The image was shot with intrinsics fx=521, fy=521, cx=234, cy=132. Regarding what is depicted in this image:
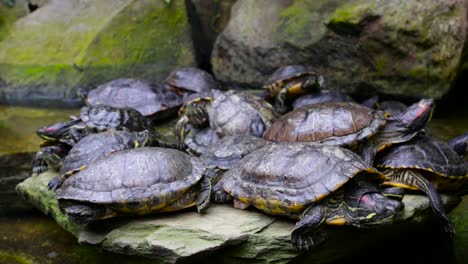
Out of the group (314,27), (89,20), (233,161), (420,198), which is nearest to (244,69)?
(314,27)

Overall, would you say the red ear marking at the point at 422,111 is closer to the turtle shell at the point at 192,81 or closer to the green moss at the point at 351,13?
the green moss at the point at 351,13

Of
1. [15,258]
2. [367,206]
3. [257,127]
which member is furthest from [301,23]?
[15,258]

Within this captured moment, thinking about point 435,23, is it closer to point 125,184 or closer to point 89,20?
point 125,184

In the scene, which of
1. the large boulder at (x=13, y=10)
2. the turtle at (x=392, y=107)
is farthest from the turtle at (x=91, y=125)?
the large boulder at (x=13, y=10)

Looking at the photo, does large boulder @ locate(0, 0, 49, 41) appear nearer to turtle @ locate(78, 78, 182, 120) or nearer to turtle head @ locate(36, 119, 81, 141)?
turtle @ locate(78, 78, 182, 120)

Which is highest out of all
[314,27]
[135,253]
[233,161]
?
[314,27]

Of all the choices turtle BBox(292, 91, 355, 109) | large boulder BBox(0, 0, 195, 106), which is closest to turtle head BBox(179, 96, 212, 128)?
turtle BBox(292, 91, 355, 109)

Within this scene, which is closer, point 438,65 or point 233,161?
point 233,161

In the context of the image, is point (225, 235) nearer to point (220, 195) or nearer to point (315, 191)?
point (220, 195)
